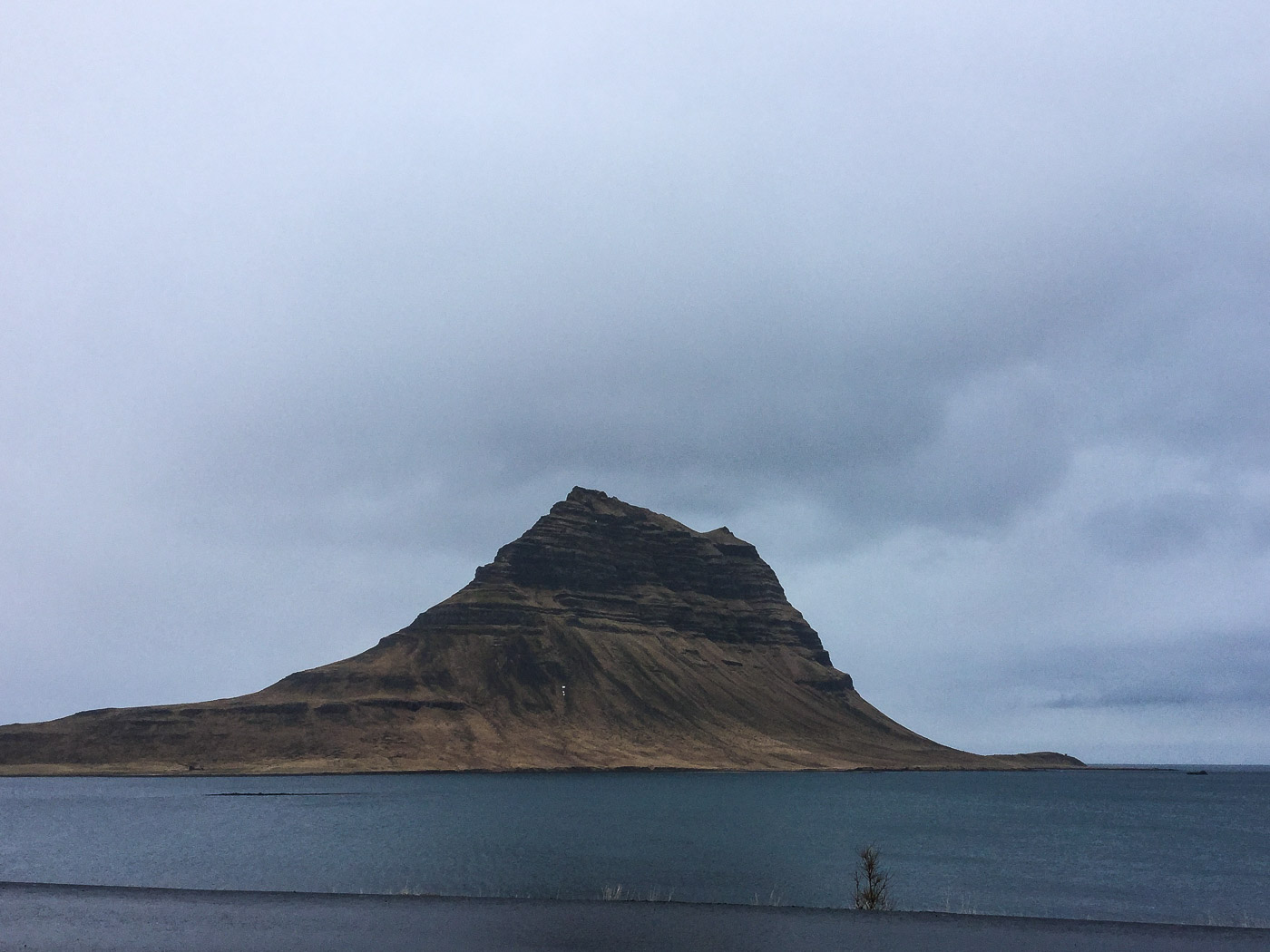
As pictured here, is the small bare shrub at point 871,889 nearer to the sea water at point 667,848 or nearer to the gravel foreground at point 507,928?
the gravel foreground at point 507,928

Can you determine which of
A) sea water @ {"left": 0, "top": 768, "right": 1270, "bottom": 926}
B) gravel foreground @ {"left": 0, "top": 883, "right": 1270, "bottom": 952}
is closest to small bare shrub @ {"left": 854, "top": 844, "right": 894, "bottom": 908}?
gravel foreground @ {"left": 0, "top": 883, "right": 1270, "bottom": 952}

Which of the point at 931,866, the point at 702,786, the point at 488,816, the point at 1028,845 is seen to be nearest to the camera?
the point at 931,866

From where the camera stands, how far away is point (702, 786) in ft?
572

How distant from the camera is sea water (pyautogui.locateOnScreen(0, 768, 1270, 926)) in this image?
2126 inches

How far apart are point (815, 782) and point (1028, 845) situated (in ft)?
373

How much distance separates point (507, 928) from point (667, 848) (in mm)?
41888

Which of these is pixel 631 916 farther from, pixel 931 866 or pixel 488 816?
pixel 488 816

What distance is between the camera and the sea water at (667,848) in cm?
5400

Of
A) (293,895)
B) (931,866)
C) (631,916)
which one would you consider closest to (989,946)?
(631,916)

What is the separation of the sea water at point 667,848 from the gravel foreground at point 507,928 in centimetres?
892

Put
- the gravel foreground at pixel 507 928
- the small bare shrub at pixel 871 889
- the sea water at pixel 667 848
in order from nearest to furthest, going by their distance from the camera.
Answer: the gravel foreground at pixel 507 928
the small bare shrub at pixel 871 889
the sea water at pixel 667 848

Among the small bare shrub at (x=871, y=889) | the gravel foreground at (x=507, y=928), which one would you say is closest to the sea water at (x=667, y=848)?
the small bare shrub at (x=871, y=889)

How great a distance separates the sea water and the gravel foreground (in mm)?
8918

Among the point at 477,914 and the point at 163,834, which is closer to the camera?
the point at 477,914
